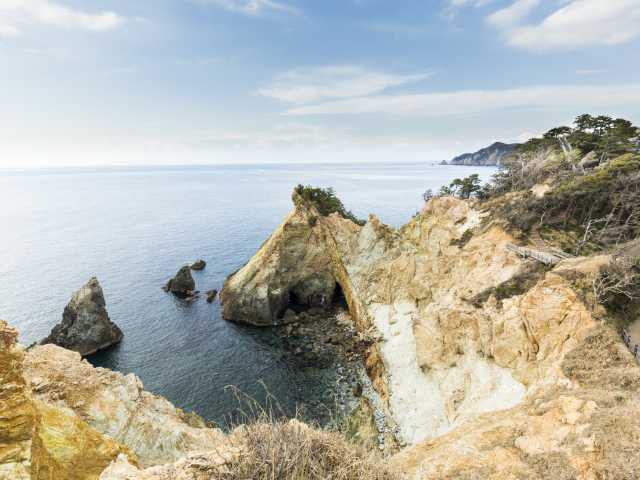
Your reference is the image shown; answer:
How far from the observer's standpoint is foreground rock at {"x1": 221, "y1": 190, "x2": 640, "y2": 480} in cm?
839

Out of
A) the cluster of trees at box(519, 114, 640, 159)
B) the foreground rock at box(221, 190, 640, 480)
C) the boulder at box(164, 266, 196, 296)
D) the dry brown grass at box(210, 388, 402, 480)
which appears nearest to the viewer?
the dry brown grass at box(210, 388, 402, 480)

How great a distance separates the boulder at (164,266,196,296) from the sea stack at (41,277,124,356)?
10502mm

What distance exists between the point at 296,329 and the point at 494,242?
869 inches

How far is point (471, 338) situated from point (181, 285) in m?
36.7

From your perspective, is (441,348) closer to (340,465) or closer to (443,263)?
(443,263)

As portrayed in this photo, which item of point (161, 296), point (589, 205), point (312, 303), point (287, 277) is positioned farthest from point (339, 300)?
point (589, 205)

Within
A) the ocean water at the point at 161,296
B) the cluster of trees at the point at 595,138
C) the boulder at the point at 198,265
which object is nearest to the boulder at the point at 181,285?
the ocean water at the point at 161,296

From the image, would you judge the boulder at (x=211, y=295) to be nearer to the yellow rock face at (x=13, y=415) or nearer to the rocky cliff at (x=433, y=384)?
the rocky cliff at (x=433, y=384)

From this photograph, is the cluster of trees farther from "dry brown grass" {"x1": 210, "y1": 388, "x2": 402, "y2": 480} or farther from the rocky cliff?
"dry brown grass" {"x1": 210, "y1": 388, "x2": 402, "y2": 480}

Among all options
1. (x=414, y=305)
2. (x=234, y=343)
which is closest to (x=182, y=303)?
(x=234, y=343)

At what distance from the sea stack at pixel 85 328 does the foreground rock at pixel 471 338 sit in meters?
12.7

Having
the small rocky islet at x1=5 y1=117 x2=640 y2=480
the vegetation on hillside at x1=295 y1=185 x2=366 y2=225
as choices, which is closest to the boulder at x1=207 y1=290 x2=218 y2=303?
the small rocky islet at x1=5 y1=117 x2=640 y2=480

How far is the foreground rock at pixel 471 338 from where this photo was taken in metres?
8.39

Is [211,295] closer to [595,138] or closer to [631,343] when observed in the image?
[631,343]
